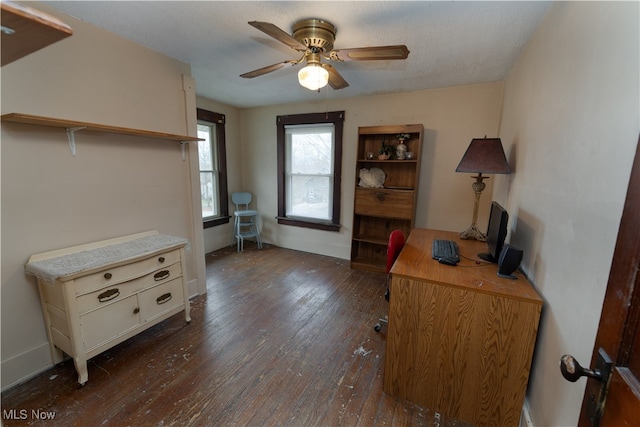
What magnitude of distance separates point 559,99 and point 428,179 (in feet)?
6.74

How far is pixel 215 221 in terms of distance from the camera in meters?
4.13

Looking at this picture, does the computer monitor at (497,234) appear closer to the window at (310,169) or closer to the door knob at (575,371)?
the door knob at (575,371)

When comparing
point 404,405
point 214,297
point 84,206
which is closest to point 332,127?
point 214,297

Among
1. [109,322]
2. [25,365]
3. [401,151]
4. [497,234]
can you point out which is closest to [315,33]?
[497,234]

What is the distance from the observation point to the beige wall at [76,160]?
1579mm

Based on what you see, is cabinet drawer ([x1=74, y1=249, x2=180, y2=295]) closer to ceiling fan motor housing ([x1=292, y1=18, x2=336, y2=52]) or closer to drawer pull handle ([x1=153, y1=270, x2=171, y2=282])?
drawer pull handle ([x1=153, y1=270, x2=171, y2=282])

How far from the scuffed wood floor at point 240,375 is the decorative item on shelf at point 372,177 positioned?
145cm

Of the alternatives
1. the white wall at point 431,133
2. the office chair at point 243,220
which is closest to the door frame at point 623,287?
the white wall at point 431,133

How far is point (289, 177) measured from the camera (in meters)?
4.26

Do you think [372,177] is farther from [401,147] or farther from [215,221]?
[215,221]

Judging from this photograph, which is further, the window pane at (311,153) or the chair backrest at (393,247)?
the window pane at (311,153)

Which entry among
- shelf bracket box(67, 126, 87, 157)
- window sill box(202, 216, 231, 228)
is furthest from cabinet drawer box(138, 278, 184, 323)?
window sill box(202, 216, 231, 228)

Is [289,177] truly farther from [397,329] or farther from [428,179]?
[397,329]

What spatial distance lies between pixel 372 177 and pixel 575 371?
9.59 feet
